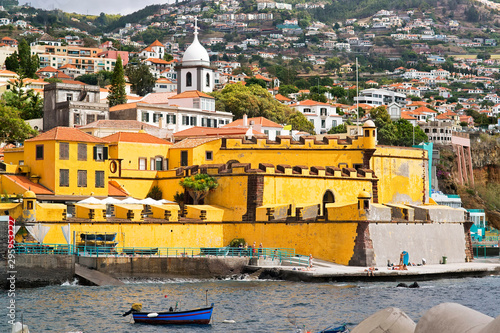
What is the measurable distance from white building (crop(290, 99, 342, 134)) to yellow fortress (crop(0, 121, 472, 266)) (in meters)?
50.0

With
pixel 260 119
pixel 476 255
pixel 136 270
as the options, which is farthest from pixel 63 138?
pixel 476 255

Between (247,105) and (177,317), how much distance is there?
5928cm

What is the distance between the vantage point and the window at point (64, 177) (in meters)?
48.8

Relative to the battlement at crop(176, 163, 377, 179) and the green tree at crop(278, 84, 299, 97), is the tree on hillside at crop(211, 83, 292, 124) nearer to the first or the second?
the battlement at crop(176, 163, 377, 179)

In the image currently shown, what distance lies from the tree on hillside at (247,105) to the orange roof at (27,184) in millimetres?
40113

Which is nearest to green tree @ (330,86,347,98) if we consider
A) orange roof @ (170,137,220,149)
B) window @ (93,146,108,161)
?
orange roof @ (170,137,220,149)

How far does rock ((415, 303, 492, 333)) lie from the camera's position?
15.8 m

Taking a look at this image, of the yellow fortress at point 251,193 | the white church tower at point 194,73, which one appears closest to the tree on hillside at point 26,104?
the white church tower at point 194,73

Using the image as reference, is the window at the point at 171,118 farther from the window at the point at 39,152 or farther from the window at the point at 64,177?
the window at the point at 64,177

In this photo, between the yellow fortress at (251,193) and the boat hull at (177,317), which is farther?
the yellow fortress at (251,193)

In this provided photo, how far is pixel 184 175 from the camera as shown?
53.1 metres

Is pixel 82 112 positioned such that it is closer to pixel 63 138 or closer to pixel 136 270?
pixel 63 138

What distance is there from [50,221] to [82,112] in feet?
99.1

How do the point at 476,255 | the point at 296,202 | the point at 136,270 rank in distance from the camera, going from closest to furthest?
1. the point at 136,270
2. the point at 296,202
3. the point at 476,255
